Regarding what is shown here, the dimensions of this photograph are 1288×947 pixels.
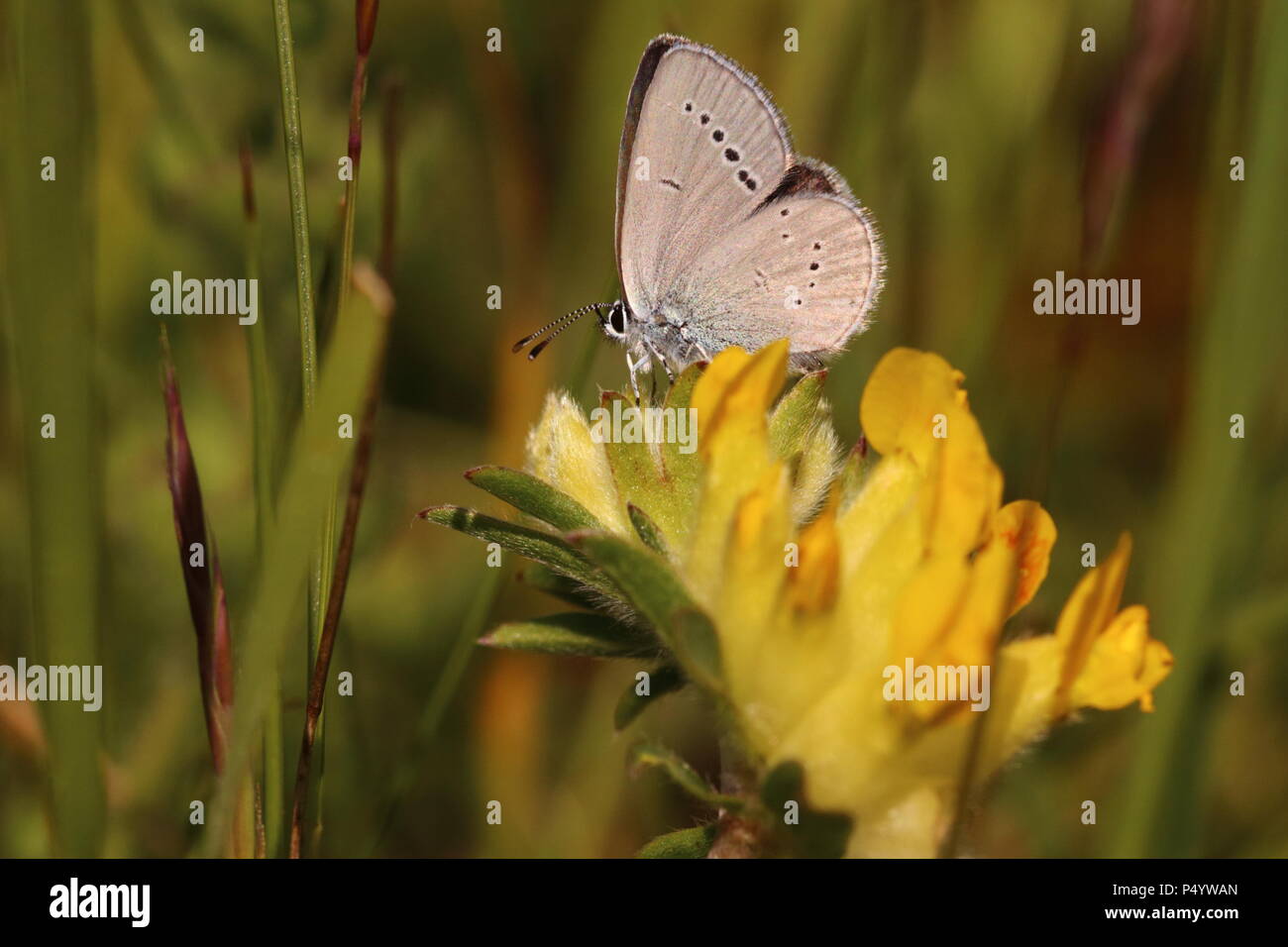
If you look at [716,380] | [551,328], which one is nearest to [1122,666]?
[716,380]

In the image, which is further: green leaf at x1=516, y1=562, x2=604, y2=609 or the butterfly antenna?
→ the butterfly antenna

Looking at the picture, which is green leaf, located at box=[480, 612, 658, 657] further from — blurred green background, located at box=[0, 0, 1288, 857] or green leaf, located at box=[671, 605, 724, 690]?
blurred green background, located at box=[0, 0, 1288, 857]

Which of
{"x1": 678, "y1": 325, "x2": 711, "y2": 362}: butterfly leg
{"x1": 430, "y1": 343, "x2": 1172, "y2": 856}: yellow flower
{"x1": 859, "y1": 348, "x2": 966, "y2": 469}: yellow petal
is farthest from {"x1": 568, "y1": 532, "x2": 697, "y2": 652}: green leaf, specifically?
{"x1": 678, "y1": 325, "x2": 711, "y2": 362}: butterfly leg

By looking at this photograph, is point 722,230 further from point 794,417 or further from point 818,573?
point 818,573

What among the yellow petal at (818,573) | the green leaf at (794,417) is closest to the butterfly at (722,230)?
the green leaf at (794,417)

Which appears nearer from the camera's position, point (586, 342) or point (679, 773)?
point (679, 773)
